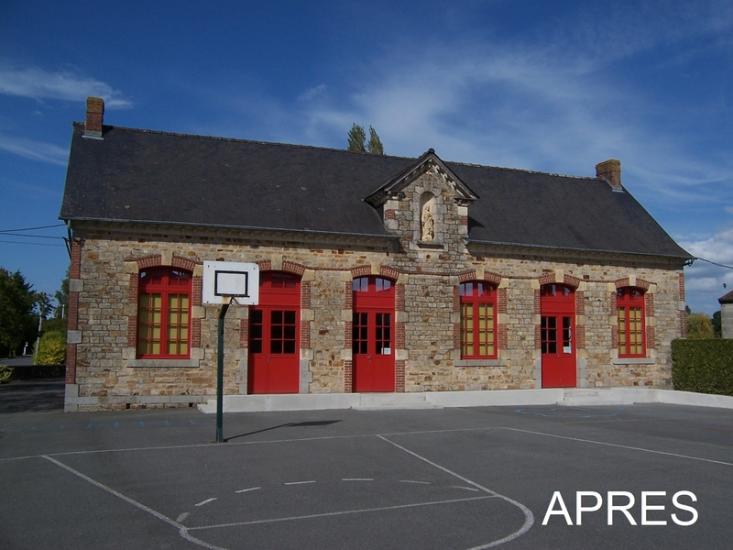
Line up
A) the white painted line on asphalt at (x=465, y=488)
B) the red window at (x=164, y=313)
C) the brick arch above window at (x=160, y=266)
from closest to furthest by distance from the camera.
Result: the white painted line on asphalt at (x=465, y=488) < the brick arch above window at (x=160, y=266) < the red window at (x=164, y=313)

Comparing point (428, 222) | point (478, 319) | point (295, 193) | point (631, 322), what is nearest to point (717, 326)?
point (631, 322)

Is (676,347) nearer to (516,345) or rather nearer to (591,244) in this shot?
(591,244)

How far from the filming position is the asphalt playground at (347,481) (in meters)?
5.56

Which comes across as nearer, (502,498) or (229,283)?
(502,498)

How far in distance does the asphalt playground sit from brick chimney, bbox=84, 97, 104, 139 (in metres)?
8.03

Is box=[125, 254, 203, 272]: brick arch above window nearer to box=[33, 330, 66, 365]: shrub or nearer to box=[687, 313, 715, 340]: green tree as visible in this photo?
box=[33, 330, 66, 365]: shrub

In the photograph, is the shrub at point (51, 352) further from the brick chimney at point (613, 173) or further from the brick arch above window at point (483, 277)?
the brick chimney at point (613, 173)

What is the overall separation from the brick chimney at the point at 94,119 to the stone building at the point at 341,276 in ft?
0.12

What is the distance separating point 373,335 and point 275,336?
8.41 ft

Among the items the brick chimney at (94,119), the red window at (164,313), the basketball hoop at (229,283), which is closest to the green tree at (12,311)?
the brick chimney at (94,119)

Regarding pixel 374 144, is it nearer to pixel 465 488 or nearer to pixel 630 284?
pixel 630 284

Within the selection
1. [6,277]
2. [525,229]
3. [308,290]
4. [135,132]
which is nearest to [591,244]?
[525,229]

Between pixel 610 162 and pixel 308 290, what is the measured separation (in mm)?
12871

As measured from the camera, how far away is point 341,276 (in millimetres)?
17062
